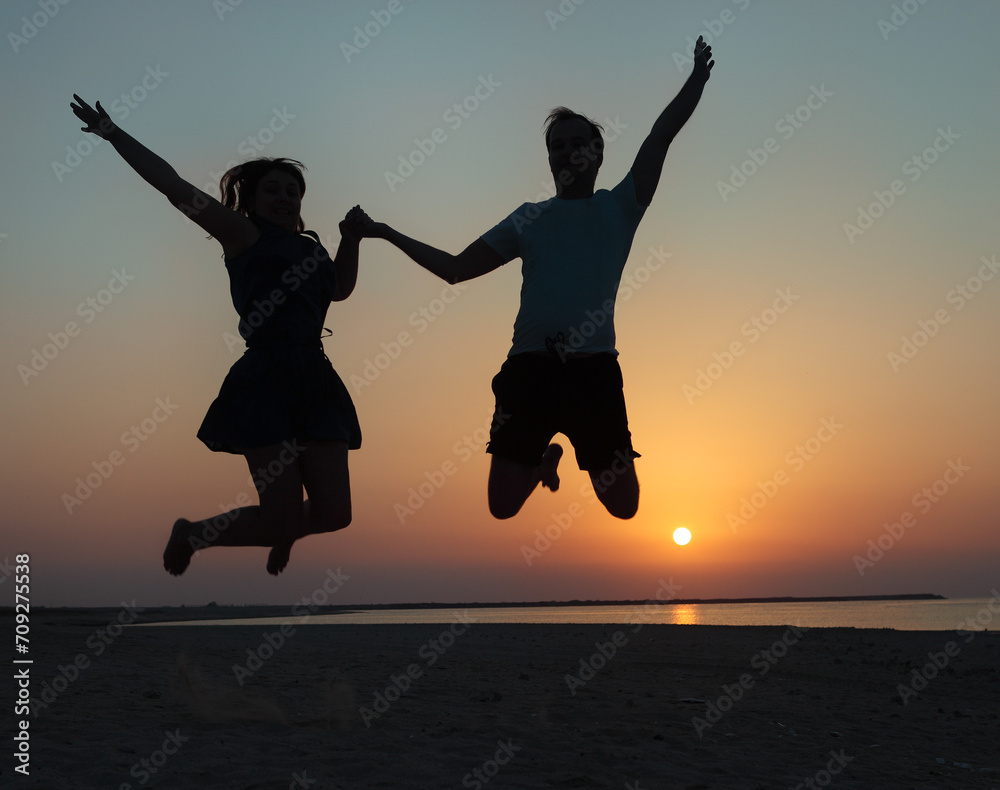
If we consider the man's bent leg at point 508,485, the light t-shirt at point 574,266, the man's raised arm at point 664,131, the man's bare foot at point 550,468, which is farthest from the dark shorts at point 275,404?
the man's raised arm at point 664,131

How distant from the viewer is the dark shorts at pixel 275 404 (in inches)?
162

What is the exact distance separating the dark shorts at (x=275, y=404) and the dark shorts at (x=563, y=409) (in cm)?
92

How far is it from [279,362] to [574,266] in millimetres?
1571

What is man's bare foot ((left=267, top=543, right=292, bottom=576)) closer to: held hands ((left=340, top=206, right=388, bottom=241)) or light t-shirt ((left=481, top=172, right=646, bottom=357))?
light t-shirt ((left=481, top=172, right=646, bottom=357))

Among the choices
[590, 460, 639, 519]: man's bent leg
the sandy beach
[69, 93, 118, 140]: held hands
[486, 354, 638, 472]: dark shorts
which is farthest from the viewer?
the sandy beach

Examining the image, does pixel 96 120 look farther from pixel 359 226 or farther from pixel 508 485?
pixel 508 485

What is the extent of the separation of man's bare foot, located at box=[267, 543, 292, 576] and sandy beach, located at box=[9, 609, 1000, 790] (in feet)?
4.24

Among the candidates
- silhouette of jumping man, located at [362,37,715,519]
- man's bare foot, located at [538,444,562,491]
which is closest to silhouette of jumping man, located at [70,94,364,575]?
silhouette of jumping man, located at [362,37,715,519]

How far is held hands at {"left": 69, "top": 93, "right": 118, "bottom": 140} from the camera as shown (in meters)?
4.06

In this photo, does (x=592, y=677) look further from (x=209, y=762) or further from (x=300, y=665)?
(x=209, y=762)

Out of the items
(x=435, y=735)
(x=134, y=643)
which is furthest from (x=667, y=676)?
(x=134, y=643)

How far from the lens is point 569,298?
4473 mm

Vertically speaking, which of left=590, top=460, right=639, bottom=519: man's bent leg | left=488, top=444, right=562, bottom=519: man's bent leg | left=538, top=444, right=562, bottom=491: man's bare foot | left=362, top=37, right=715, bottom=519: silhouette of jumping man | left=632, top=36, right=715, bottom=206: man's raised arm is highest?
left=632, top=36, right=715, bottom=206: man's raised arm

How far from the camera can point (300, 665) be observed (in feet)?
35.4
